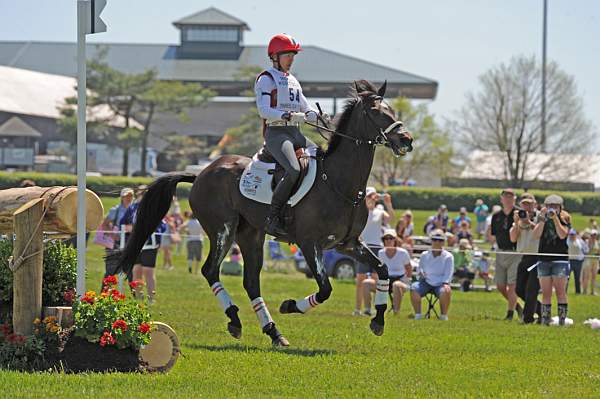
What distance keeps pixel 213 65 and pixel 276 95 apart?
83.4 m

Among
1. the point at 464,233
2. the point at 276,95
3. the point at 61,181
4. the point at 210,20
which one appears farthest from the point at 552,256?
the point at 210,20

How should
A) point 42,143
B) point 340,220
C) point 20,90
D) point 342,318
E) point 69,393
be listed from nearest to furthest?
point 69,393 → point 340,220 → point 342,318 → point 42,143 → point 20,90

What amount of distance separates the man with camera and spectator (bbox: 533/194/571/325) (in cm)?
20

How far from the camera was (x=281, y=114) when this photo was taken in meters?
11.6

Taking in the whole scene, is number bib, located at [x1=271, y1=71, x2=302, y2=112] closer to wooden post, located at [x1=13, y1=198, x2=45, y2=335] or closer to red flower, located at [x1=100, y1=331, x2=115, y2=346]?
wooden post, located at [x1=13, y1=198, x2=45, y2=335]

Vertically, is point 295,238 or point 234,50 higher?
point 234,50

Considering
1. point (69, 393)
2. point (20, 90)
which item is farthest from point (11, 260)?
point (20, 90)

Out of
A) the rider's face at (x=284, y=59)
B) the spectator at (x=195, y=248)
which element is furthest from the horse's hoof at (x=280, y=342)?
the spectator at (x=195, y=248)

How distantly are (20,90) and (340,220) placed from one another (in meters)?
82.9

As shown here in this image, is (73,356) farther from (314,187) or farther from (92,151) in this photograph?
(92,151)

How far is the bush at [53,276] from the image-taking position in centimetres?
975

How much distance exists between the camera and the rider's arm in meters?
11.6

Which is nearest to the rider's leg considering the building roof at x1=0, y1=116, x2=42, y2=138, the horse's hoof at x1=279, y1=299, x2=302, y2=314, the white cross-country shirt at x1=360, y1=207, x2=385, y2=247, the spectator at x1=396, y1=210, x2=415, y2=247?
the horse's hoof at x1=279, y1=299, x2=302, y2=314

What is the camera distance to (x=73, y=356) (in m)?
9.33
